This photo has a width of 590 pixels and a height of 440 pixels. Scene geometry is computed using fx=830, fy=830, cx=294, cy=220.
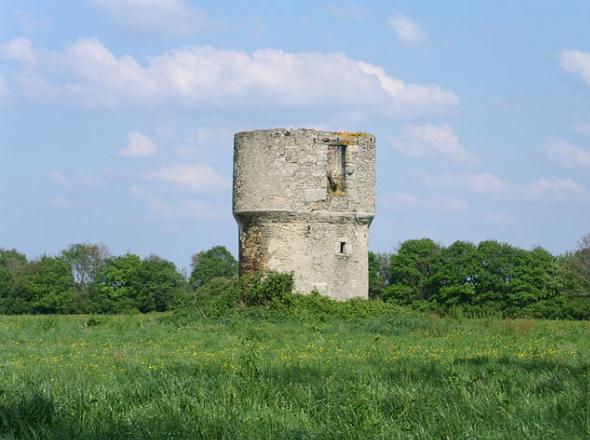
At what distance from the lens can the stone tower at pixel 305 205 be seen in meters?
23.6

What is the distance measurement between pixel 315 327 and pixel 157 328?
3878 millimetres

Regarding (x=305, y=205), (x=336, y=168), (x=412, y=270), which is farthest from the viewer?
(x=412, y=270)

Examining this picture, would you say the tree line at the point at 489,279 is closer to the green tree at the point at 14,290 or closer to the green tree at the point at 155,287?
the green tree at the point at 155,287

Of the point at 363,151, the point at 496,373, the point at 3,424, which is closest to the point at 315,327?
the point at 363,151

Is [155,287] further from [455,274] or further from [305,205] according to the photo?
[305,205]

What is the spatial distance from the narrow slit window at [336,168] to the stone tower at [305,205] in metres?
0.03

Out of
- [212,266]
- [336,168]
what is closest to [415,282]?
[212,266]

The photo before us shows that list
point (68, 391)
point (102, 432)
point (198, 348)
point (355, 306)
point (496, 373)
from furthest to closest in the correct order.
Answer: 1. point (355, 306)
2. point (198, 348)
3. point (496, 373)
4. point (68, 391)
5. point (102, 432)

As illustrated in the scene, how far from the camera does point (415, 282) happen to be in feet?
163

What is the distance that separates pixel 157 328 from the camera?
20062 mm

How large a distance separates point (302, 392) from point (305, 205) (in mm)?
15408

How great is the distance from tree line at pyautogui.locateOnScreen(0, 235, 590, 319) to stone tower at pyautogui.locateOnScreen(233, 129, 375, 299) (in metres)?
16.2

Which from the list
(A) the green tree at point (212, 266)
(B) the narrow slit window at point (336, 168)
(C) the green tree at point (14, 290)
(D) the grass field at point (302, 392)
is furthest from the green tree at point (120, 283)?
(D) the grass field at point (302, 392)

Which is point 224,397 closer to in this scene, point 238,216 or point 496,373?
point 496,373
